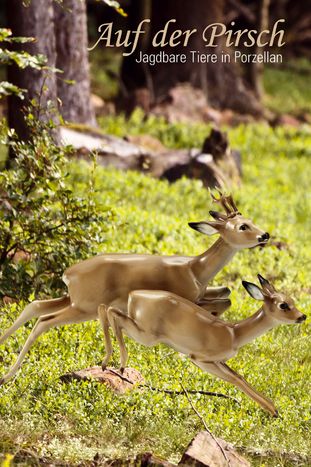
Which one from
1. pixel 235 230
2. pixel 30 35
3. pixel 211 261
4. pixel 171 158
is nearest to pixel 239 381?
pixel 211 261

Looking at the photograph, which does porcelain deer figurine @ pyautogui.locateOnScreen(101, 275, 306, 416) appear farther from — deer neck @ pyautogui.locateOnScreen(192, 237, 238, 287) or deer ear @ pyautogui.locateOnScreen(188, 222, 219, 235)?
deer ear @ pyautogui.locateOnScreen(188, 222, 219, 235)

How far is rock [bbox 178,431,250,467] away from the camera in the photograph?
4.85 meters

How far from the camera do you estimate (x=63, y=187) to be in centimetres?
719

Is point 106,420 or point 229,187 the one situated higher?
point 229,187

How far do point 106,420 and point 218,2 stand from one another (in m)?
14.9

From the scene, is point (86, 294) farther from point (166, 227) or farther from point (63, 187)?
point (166, 227)

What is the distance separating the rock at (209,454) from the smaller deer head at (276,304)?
0.88 m

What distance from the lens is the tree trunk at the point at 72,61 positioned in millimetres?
12742

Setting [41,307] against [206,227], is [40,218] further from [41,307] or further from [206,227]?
[206,227]

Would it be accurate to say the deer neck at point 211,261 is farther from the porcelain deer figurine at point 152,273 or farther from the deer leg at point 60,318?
the deer leg at point 60,318

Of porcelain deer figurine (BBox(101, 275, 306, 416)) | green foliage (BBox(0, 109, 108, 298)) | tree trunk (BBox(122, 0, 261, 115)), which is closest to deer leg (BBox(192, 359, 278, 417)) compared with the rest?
porcelain deer figurine (BBox(101, 275, 306, 416))

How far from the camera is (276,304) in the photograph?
438cm

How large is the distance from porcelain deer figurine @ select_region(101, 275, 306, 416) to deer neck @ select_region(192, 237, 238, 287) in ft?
0.54

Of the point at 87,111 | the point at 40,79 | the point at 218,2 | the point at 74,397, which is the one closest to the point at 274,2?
the point at 218,2
